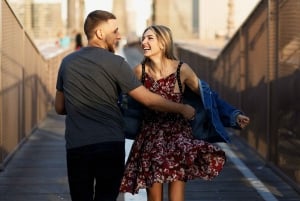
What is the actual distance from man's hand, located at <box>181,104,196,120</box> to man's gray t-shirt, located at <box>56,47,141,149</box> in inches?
25.9

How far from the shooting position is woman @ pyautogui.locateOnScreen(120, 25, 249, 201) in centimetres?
586

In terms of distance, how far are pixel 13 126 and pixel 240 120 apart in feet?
19.5

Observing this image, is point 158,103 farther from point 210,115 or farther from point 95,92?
point 210,115

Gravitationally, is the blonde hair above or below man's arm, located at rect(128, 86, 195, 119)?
above

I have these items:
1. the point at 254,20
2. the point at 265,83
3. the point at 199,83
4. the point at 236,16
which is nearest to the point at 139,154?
the point at 199,83

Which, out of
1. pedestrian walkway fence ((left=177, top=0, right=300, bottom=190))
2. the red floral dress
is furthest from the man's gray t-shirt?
pedestrian walkway fence ((left=177, top=0, right=300, bottom=190))

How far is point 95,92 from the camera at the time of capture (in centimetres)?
511

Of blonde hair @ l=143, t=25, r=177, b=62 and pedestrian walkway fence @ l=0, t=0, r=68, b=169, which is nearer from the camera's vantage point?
blonde hair @ l=143, t=25, r=177, b=62

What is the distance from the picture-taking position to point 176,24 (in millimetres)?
60250

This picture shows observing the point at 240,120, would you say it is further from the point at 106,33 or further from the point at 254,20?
the point at 254,20

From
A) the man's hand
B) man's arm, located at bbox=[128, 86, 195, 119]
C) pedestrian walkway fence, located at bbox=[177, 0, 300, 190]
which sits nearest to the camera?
man's arm, located at bbox=[128, 86, 195, 119]

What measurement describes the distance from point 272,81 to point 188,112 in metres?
4.79

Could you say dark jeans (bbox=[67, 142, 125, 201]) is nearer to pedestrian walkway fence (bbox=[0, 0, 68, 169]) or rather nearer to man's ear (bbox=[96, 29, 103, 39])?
man's ear (bbox=[96, 29, 103, 39])

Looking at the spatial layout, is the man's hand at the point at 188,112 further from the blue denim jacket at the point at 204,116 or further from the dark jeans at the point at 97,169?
the dark jeans at the point at 97,169
